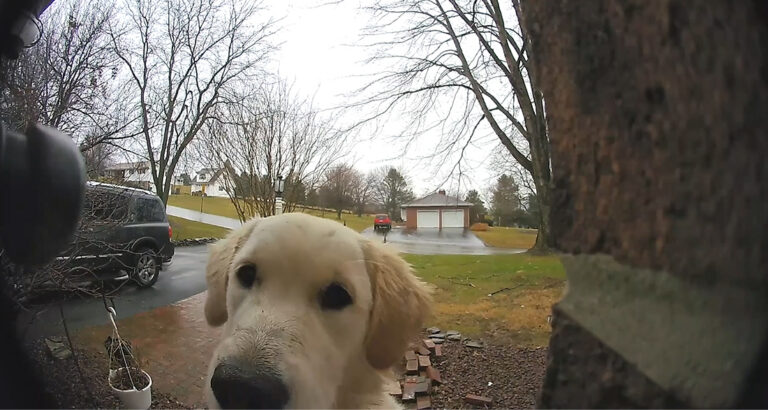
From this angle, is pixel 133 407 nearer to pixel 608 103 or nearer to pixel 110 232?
pixel 110 232

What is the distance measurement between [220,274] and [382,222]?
962 mm

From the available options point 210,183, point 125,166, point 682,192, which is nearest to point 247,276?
point 682,192

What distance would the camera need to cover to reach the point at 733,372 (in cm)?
38

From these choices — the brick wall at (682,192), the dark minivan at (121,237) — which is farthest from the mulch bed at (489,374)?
the brick wall at (682,192)

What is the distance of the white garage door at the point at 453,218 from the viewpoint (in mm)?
3053

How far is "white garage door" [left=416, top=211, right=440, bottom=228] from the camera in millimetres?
2780

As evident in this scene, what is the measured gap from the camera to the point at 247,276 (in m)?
0.98

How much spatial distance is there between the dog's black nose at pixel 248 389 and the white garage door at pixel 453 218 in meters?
2.37

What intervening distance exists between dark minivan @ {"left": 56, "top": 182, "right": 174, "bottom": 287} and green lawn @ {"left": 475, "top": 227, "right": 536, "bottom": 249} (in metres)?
2.71

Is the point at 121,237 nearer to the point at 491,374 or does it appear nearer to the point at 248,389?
the point at 248,389

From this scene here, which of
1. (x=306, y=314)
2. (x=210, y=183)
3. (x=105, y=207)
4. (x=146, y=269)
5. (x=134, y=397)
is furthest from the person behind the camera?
(x=146, y=269)

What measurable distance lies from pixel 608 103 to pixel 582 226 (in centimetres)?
15

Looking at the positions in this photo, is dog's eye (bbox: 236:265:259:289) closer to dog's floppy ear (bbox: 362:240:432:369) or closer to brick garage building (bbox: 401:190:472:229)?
dog's floppy ear (bbox: 362:240:432:369)

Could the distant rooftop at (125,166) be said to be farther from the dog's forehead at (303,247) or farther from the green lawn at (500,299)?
the green lawn at (500,299)
